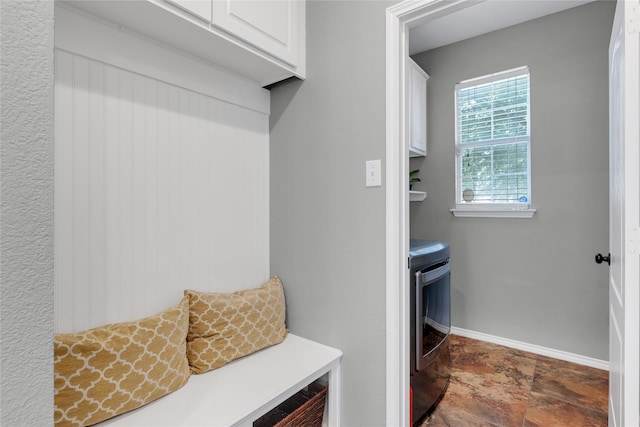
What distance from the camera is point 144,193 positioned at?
1396 millimetres

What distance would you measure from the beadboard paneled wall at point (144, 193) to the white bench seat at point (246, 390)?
14.3 inches

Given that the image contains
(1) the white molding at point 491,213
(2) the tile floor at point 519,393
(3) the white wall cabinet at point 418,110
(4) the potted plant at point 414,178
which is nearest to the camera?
(2) the tile floor at point 519,393

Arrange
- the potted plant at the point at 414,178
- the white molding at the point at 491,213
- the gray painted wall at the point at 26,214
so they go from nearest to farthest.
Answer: the gray painted wall at the point at 26,214, the white molding at the point at 491,213, the potted plant at the point at 414,178

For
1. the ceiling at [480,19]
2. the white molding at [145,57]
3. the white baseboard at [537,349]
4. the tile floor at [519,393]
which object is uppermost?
the ceiling at [480,19]

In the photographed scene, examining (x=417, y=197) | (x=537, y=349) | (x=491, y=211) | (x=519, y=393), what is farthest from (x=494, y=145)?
(x=519, y=393)

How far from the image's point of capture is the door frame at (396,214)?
1426mm

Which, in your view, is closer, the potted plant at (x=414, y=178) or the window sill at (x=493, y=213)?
the window sill at (x=493, y=213)

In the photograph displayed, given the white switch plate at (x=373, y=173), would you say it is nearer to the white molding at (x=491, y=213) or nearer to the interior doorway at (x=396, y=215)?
the interior doorway at (x=396, y=215)

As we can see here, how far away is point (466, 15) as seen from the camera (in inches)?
104

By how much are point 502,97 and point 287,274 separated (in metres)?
2.44

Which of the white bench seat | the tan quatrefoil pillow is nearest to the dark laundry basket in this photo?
the white bench seat

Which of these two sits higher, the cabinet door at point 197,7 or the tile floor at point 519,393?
the cabinet door at point 197,7

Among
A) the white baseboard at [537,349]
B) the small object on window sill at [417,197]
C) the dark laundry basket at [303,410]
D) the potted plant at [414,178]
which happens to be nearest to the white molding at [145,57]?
the dark laundry basket at [303,410]

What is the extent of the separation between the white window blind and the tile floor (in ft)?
4.08
